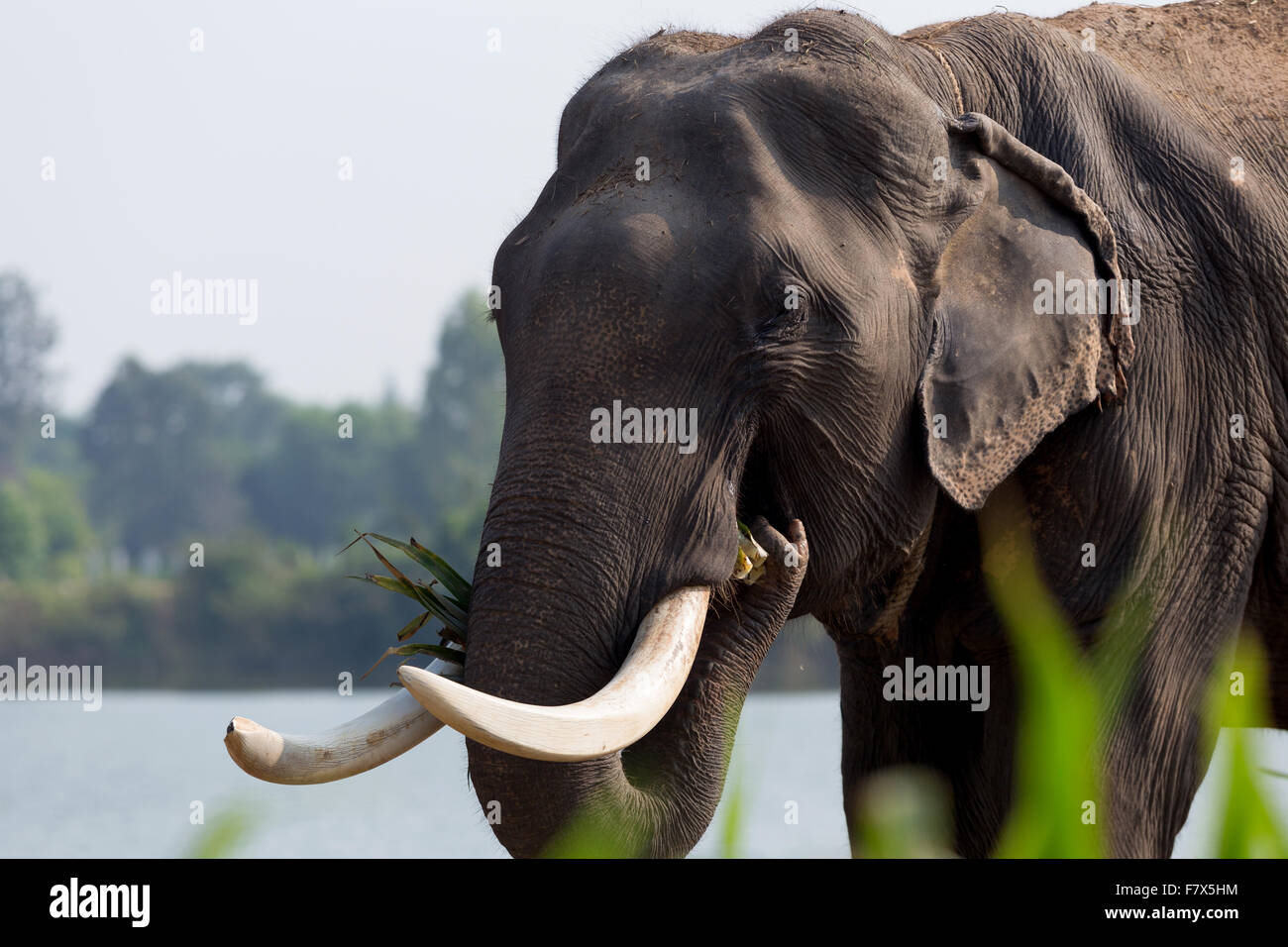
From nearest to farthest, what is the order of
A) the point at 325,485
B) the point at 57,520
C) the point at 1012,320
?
1. the point at 1012,320
2. the point at 57,520
3. the point at 325,485

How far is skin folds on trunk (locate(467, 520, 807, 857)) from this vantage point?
355cm

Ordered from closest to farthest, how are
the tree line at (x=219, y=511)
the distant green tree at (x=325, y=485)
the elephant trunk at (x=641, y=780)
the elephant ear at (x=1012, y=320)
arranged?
1. the elephant trunk at (x=641, y=780)
2. the elephant ear at (x=1012, y=320)
3. the tree line at (x=219, y=511)
4. the distant green tree at (x=325, y=485)

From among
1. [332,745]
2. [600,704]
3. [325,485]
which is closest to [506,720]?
[600,704]

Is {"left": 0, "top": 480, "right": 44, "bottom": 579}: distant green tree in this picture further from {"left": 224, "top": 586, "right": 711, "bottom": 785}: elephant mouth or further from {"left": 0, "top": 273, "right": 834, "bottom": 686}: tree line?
{"left": 224, "top": 586, "right": 711, "bottom": 785}: elephant mouth

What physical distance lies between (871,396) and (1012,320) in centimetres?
43

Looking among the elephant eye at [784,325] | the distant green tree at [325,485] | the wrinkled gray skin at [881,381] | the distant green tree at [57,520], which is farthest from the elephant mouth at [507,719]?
the distant green tree at [325,485]

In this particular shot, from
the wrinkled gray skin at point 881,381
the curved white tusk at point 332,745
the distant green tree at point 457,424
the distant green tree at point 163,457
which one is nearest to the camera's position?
the curved white tusk at point 332,745

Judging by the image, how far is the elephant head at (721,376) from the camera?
3.68 m

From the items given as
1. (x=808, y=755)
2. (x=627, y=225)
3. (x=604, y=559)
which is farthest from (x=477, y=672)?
(x=808, y=755)

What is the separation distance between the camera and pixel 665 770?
387 centimetres

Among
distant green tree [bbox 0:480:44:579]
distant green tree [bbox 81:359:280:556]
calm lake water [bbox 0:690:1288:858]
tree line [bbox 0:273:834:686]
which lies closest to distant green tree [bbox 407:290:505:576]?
tree line [bbox 0:273:834:686]

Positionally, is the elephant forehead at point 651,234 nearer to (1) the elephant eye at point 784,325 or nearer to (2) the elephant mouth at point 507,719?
(1) the elephant eye at point 784,325

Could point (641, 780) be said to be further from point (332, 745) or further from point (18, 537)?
point (18, 537)
